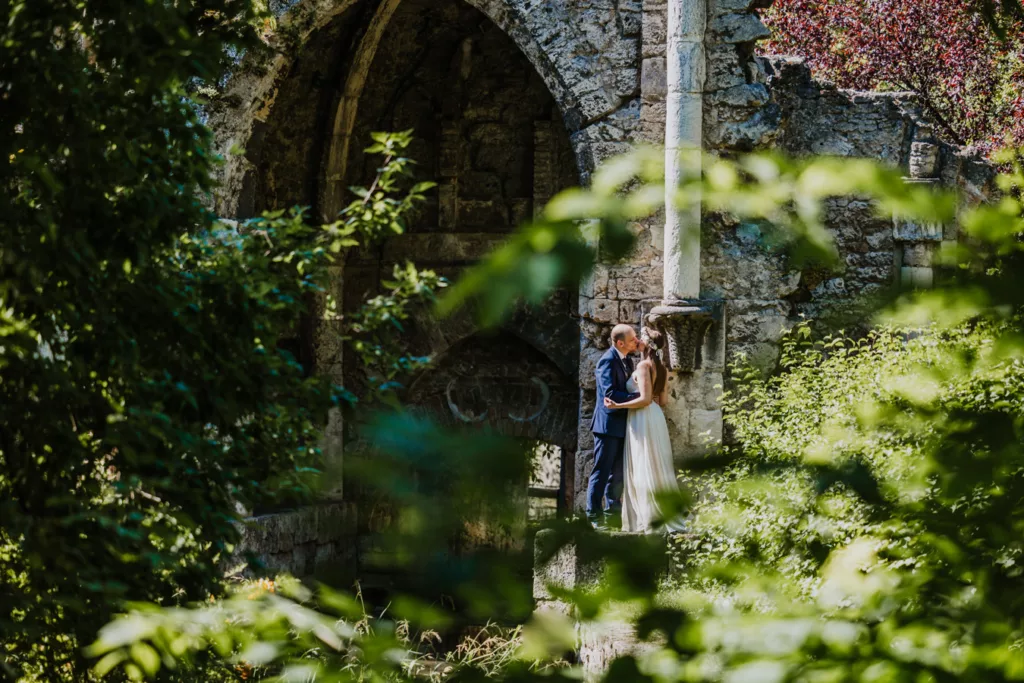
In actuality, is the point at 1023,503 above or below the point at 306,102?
below

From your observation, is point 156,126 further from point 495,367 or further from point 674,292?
point 495,367

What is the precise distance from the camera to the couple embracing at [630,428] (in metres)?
7.89

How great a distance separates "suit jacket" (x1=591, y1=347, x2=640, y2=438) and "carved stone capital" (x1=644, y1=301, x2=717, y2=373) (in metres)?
0.30

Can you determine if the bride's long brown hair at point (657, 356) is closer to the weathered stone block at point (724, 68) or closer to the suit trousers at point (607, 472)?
the suit trousers at point (607, 472)

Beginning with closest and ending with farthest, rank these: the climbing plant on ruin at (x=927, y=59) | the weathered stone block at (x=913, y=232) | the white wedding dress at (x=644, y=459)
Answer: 1. the white wedding dress at (x=644, y=459)
2. the weathered stone block at (x=913, y=232)
3. the climbing plant on ruin at (x=927, y=59)

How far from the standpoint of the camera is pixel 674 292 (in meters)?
8.03

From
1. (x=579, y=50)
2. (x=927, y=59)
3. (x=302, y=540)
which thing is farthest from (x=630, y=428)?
(x=927, y=59)

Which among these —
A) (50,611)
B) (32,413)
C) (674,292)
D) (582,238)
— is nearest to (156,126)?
(32,413)

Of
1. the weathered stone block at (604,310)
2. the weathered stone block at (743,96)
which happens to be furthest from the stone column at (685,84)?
the weathered stone block at (604,310)

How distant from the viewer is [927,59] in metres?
14.5

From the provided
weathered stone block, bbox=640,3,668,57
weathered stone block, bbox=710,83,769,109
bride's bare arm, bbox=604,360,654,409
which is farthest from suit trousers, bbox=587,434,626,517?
weathered stone block, bbox=640,3,668,57

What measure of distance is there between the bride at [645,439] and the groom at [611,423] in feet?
0.27

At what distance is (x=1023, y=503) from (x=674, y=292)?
251 inches

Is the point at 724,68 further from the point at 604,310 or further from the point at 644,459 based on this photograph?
the point at 644,459
